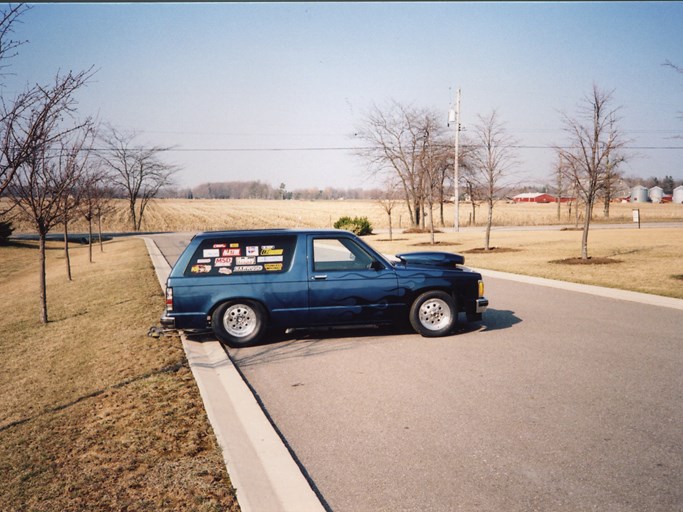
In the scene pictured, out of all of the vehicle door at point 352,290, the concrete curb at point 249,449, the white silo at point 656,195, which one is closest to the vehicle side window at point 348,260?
the vehicle door at point 352,290

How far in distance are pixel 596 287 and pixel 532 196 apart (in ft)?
496

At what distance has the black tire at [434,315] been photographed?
7555 millimetres

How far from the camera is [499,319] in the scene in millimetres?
8867

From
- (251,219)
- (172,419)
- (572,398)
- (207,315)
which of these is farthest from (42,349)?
(251,219)

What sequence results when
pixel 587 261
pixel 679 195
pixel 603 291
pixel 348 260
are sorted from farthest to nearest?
pixel 679 195 → pixel 587 261 → pixel 603 291 → pixel 348 260

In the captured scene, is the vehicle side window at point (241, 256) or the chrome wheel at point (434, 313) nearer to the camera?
the vehicle side window at point (241, 256)

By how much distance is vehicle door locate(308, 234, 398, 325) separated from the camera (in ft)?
24.0

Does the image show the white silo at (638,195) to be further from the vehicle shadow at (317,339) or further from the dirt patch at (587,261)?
the vehicle shadow at (317,339)

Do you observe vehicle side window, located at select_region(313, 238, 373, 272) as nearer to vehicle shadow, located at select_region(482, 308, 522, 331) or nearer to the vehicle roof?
the vehicle roof

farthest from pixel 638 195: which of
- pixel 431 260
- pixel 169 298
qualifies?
pixel 169 298

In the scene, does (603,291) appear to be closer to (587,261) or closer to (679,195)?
(587,261)

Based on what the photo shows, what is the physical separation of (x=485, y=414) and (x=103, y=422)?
359cm

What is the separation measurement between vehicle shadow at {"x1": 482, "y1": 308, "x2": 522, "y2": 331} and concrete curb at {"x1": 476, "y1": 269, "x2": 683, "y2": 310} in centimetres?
297

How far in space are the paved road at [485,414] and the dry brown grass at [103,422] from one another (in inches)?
31.7
